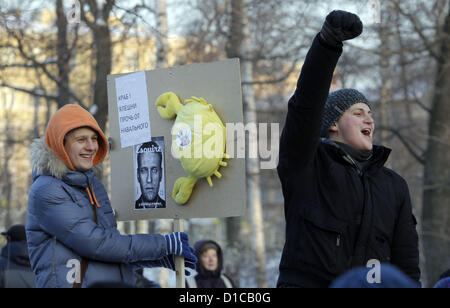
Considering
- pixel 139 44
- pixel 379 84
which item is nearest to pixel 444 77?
pixel 379 84

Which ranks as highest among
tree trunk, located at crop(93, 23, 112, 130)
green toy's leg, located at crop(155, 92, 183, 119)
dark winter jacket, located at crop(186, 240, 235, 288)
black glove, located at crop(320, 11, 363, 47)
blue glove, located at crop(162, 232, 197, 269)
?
tree trunk, located at crop(93, 23, 112, 130)

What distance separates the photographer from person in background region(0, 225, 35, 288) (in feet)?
20.6

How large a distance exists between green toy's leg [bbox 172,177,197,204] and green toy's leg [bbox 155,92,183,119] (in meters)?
0.40

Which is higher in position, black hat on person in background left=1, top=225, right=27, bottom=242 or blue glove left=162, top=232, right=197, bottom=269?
blue glove left=162, top=232, right=197, bottom=269

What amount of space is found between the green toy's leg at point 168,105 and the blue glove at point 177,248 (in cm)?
73

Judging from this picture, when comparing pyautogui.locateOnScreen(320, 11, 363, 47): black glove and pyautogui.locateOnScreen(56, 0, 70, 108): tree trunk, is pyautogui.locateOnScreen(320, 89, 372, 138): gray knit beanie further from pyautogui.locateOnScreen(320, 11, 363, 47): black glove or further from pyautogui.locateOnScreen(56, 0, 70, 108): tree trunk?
pyautogui.locateOnScreen(56, 0, 70, 108): tree trunk

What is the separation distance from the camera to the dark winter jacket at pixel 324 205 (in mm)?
2717

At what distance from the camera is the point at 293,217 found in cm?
291

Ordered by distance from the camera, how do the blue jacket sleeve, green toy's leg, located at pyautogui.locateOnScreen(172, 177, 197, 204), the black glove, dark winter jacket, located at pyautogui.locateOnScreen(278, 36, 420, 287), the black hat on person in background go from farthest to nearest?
the black hat on person in background, green toy's leg, located at pyautogui.locateOnScreen(172, 177, 197, 204), the blue jacket sleeve, dark winter jacket, located at pyautogui.locateOnScreen(278, 36, 420, 287), the black glove

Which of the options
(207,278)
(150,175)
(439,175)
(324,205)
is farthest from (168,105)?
(439,175)

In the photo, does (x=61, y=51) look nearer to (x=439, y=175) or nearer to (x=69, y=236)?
(x=439, y=175)

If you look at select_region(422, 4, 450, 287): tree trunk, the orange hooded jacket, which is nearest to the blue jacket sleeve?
the orange hooded jacket

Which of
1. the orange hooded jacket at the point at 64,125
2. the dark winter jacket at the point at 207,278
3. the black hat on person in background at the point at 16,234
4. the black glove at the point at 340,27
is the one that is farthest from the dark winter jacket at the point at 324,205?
the black hat on person in background at the point at 16,234
